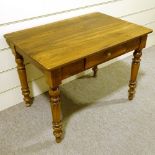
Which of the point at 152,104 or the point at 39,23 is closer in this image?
the point at 39,23

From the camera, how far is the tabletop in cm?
115

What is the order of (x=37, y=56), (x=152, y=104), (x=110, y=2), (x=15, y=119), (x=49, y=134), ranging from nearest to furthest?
(x=37, y=56) < (x=49, y=134) < (x=15, y=119) < (x=152, y=104) < (x=110, y=2)

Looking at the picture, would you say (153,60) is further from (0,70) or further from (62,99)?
(0,70)

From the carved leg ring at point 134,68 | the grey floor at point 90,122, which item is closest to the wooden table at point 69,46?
the carved leg ring at point 134,68

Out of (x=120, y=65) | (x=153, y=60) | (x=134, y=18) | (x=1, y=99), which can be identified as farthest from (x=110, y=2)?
(x=1, y=99)

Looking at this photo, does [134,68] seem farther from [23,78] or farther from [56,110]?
[23,78]

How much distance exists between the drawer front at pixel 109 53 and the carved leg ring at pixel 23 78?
46 centimetres

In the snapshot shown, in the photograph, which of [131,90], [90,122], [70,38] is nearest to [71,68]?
[70,38]

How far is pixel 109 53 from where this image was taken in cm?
130

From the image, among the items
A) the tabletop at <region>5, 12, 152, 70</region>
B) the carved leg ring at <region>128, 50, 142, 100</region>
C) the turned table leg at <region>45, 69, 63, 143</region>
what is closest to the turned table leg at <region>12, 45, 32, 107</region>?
the tabletop at <region>5, 12, 152, 70</region>

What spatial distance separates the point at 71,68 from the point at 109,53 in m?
0.26

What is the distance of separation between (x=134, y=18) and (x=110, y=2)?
0.42 metres

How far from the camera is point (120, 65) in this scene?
7.22 feet

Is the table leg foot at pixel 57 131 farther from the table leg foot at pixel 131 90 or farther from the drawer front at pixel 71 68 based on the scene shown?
the table leg foot at pixel 131 90
